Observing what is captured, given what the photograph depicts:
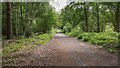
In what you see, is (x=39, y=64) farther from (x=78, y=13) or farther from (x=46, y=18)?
(x=46, y=18)

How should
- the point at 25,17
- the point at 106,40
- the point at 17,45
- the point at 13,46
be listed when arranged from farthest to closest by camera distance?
the point at 25,17 → the point at 106,40 → the point at 17,45 → the point at 13,46

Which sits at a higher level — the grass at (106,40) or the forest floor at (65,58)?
the grass at (106,40)

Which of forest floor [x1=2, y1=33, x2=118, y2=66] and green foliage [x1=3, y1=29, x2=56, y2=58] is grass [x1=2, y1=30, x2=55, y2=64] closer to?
green foliage [x1=3, y1=29, x2=56, y2=58]

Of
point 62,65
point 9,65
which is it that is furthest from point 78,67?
point 9,65

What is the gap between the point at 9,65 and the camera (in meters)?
9.26

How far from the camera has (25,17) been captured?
31750 millimetres

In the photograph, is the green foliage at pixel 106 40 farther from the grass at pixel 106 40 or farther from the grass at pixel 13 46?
the grass at pixel 13 46

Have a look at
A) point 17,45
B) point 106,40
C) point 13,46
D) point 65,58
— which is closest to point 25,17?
point 106,40

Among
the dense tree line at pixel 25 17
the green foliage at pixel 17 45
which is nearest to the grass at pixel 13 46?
the green foliage at pixel 17 45

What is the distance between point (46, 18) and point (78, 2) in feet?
33.0

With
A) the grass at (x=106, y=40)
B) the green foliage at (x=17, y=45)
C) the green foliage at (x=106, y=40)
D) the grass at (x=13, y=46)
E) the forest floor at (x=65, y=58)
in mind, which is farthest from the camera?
the green foliage at (x=106, y=40)

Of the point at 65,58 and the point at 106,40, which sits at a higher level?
the point at 106,40

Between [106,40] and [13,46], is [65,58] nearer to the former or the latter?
[13,46]

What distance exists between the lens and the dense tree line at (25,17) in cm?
2110
